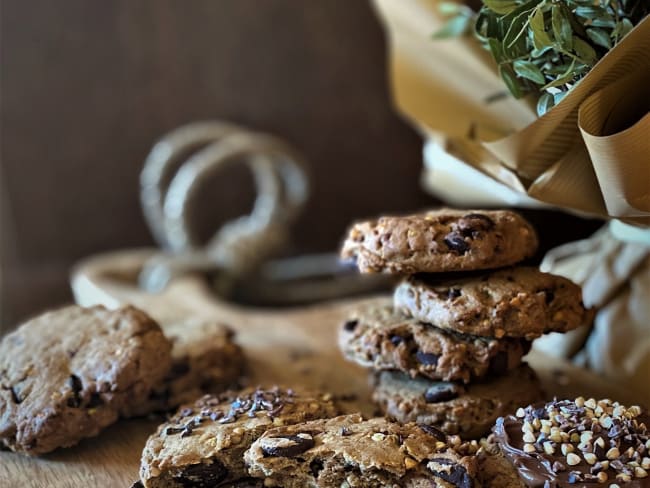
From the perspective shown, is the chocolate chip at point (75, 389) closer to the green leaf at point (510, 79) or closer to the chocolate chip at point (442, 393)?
the chocolate chip at point (442, 393)

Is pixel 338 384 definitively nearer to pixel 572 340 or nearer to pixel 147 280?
pixel 572 340

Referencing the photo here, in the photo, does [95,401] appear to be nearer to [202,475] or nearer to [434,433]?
[202,475]

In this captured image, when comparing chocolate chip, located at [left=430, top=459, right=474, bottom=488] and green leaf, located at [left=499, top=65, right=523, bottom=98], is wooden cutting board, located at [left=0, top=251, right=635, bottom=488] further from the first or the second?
green leaf, located at [left=499, top=65, right=523, bottom=98]

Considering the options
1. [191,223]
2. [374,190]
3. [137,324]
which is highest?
[137,324]

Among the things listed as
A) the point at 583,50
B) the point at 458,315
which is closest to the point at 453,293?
the point at 458,315

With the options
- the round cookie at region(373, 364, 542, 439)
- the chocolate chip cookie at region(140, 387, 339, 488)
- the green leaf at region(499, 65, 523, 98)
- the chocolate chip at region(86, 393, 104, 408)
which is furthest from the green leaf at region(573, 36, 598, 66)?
the chocolate chip at region(86, 393, 104, 408)

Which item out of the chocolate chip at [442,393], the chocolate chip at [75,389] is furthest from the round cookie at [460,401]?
the chocolate chip at [75,389]

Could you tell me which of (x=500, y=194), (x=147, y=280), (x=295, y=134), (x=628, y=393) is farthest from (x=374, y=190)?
(x=628, y=393)
